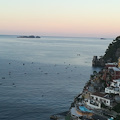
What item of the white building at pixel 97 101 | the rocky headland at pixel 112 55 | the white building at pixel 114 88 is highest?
the rocky headland at pixel 112 55

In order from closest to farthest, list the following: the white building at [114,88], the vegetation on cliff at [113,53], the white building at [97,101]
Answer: the white building at [97,101]
the white building at [114,88]
the vegetation on cliff at [113,53]

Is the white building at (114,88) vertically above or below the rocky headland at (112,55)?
below

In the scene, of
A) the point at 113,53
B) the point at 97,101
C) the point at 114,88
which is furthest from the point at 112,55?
the point at 97,101

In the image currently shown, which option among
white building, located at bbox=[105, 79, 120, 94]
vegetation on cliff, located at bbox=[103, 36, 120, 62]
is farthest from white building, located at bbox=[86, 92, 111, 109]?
vegetation on cliff, located at bbox=[103, 36, 120, 62]

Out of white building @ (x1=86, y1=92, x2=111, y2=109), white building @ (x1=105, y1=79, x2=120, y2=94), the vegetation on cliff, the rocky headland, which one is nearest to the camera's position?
white building @ (x1=86, y1=92, x2=111, y2=109)

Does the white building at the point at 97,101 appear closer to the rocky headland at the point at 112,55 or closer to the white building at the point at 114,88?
the white building at the point at 114,88

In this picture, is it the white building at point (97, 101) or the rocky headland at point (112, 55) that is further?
the rocky headland at point (112, 55)

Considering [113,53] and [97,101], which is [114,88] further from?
[113,53]

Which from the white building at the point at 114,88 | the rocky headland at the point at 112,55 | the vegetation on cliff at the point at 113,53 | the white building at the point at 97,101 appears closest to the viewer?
the white building at the point at 97,101

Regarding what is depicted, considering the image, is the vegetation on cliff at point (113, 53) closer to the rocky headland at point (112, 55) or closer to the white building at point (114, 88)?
the rocky headland at point (112, 55)

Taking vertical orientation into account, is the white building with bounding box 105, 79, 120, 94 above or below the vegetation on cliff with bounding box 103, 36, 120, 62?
below

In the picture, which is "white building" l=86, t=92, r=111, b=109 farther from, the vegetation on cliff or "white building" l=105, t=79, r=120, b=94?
the vegetation on cliff

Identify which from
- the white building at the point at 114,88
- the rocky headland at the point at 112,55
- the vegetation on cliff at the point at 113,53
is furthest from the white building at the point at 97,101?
the vegetation on cliff at the point at 113,53

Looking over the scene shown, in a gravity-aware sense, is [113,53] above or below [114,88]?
above
